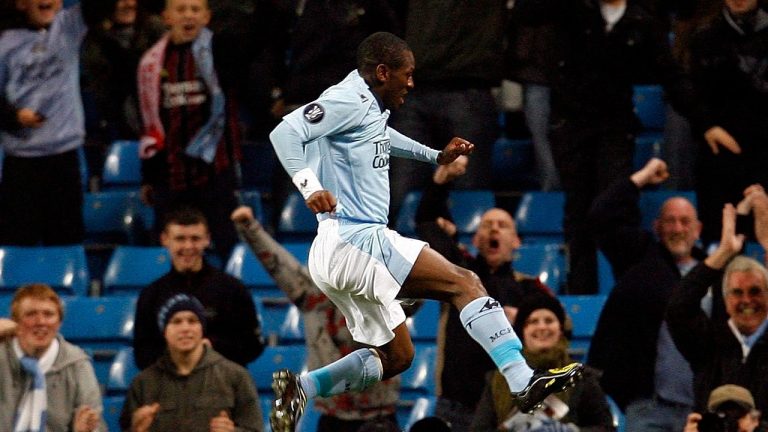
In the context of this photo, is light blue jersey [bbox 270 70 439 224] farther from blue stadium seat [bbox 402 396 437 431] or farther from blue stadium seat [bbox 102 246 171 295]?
blue stadium seat [bbox 102 246 171 295]

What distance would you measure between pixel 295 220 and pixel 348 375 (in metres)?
3.76

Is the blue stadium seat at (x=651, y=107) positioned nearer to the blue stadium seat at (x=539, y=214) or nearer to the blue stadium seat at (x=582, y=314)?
the blue stadium seat at (x=539, y=214)

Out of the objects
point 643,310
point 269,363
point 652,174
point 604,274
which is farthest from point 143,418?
point 604,274

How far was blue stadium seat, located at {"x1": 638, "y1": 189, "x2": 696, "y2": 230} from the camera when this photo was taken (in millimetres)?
9844

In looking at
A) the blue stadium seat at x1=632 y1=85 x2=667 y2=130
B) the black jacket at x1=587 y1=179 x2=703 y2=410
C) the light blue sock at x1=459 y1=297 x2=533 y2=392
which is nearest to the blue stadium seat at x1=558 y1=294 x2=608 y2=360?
the black jacket at x1=587 y1=179 x2=703 y2=410

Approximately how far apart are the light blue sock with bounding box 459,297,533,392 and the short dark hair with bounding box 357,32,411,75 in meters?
0.92

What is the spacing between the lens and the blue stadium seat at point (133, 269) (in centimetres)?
999

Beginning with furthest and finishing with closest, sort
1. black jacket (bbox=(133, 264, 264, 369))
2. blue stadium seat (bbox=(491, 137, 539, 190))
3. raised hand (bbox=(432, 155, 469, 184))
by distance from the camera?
blue stadium seat (bbox=(491, 137, 539, 190))
black jacket (bbox=(133, 264, 264, 369))
raised hand (bbox=(432, 155, 469, 184))

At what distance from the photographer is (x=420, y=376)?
29.6 feet

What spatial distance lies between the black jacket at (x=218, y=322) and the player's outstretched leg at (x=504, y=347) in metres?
2.41

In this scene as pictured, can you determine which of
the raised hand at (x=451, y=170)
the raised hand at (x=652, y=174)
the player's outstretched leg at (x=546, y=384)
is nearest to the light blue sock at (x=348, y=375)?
the player's outstretched leg at (x=546, y=384)

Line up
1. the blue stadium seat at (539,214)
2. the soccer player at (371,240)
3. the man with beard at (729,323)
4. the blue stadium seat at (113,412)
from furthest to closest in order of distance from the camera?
the blue stadium seat at (539,214), the blue stadium seat at (113,412), the man with beard at (729,323), the soccer player at (371,240)

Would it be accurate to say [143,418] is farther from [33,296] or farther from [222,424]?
[33,296]

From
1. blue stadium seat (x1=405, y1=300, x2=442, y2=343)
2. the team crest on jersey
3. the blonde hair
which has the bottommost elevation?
blue stadium seat (x1=405, y1=300, x2=442, y2=343)
